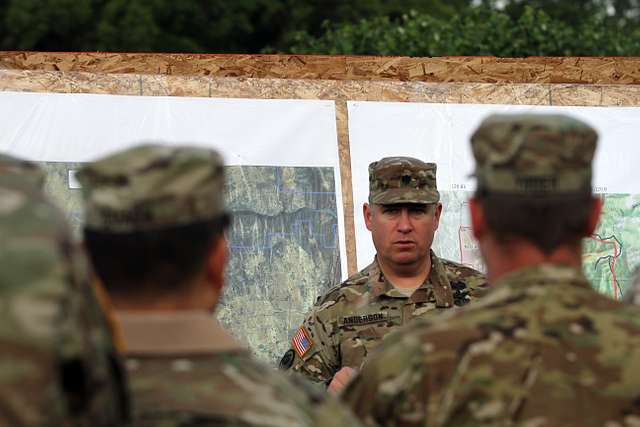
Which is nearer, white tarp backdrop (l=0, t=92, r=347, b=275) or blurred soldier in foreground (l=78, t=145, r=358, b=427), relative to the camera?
blurred soldier in foreground (l=78, t=145, r=358, b=427)

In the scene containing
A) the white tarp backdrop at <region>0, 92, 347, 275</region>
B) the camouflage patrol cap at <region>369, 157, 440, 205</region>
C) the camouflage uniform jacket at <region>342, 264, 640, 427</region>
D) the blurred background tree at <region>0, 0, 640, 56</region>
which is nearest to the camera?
the camouflage uniform jacket at <region>342, 264, 640, 427</region>

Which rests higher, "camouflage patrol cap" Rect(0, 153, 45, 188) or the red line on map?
"camouflage patrol cap" Rect(0, 153, 45, 188)

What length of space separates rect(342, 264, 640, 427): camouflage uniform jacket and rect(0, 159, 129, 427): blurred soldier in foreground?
0.85 meters

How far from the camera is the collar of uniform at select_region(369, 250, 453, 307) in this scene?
19.6 ft

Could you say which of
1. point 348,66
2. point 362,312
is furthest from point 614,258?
point 362,312

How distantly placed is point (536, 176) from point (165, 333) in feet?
3.18

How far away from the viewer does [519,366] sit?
2.81 metres

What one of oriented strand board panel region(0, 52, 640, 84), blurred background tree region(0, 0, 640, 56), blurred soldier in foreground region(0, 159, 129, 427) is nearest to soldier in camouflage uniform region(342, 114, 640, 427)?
blurred soldier in foreground region(0, 159, 129, 427)

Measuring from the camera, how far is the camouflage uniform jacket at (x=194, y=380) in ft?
7.86

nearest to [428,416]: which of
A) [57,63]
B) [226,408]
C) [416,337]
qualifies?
[416,337]

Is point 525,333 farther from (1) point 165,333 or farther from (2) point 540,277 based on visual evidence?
(1) point 165,333

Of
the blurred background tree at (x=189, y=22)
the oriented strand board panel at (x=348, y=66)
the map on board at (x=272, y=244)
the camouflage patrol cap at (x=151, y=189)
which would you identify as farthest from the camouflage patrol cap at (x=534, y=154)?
the blurred background tree at (x=189, y=22)

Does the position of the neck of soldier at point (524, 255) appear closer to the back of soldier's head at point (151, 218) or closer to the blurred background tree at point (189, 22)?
the back of soldier's head at point (151, 218)

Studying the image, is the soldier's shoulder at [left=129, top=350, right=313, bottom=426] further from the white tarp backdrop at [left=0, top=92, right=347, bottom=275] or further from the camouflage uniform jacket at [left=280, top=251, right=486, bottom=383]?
the white tarp backdrop at [left=0, top=92, right=347, bottom=275]
